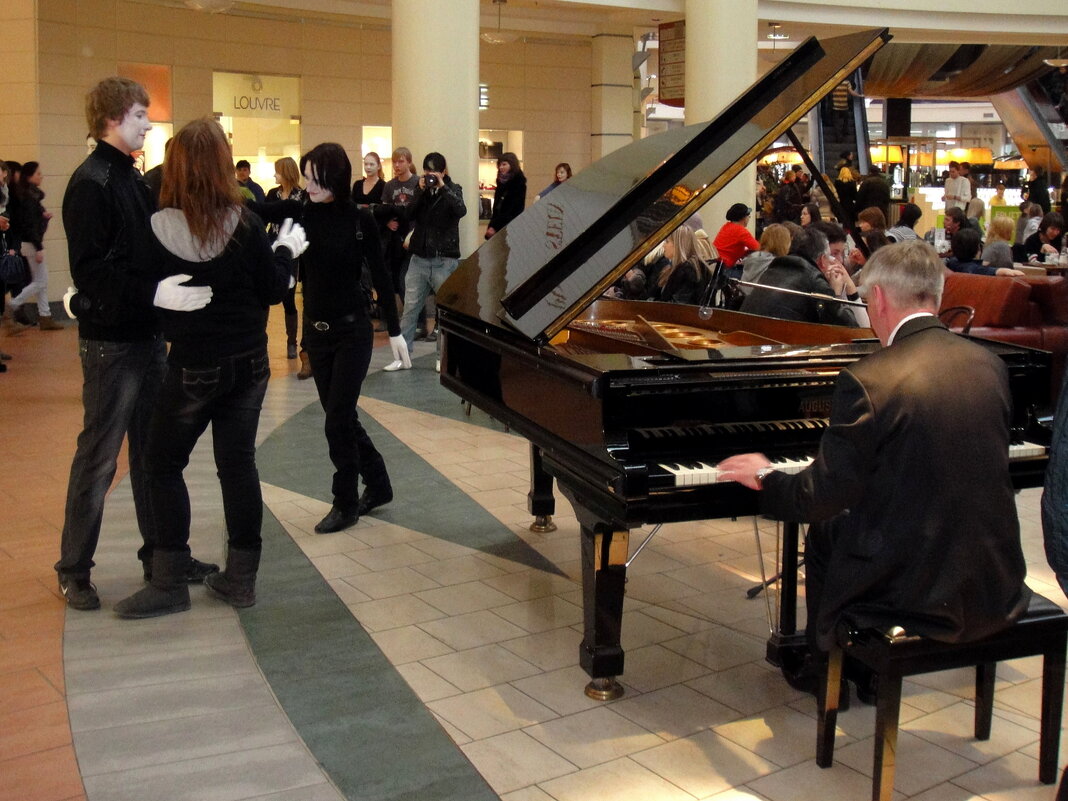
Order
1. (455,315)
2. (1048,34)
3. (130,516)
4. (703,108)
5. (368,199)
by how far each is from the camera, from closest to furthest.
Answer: (455,315)
(130,516)
(368,199)
(703,108)
(1048,34)

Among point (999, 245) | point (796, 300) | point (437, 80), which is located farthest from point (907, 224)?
point (796, 300)

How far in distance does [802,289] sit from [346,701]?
9.82ft

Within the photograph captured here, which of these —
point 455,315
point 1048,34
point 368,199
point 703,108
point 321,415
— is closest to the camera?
point 455,315

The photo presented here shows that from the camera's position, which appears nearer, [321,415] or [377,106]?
[321,415]

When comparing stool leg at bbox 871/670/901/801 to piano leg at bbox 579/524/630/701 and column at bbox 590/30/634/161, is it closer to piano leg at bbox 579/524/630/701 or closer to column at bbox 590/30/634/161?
piano leg at bbox 579/524/630/701

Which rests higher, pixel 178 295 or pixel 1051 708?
pixel 178 295

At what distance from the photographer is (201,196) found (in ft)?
12.7

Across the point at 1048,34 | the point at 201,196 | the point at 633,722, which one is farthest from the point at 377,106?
the point at 633,722

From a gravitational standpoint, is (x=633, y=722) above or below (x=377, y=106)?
below

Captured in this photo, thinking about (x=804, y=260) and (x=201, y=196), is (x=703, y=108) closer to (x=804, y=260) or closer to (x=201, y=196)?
(x=804, y=260)

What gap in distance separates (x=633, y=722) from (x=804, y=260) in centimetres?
287

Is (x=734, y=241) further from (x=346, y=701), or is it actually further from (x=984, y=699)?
(x=346, y=701)

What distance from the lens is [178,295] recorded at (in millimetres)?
3850

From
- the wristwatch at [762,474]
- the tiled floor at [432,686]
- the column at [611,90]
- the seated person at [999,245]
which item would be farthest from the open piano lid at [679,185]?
the column at [611,90]
